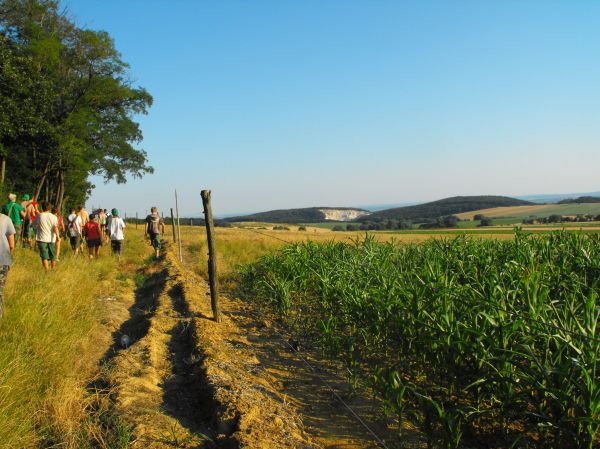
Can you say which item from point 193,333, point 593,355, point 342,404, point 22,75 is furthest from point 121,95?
point 593,355

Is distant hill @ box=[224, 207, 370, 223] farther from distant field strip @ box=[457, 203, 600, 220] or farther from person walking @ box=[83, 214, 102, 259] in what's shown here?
person walking @ box=[83, 214, 102, 259]

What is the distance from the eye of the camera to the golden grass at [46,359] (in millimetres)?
3371

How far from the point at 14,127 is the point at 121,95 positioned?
9427 millimetres

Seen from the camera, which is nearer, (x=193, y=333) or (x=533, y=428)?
(x=533, y=428)

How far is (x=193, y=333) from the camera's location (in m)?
6.36

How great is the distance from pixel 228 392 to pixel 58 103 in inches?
1062

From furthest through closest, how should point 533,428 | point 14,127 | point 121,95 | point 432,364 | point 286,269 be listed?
point 121,95, point 14,127, point 286,269, point 432,364, point 533,428

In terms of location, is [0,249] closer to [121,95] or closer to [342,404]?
[342,404]

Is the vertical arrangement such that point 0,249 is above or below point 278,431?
above

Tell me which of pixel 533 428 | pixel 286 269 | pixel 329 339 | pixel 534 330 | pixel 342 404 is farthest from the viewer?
pixel 286 269

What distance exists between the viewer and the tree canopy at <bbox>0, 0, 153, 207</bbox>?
20.0 m

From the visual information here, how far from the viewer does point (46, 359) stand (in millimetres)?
4328

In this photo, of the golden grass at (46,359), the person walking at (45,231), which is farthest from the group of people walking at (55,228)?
the golden grass at (46,359)

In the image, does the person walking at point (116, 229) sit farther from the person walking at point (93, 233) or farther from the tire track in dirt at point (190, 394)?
the tire track in dirt at point (190, 394)
